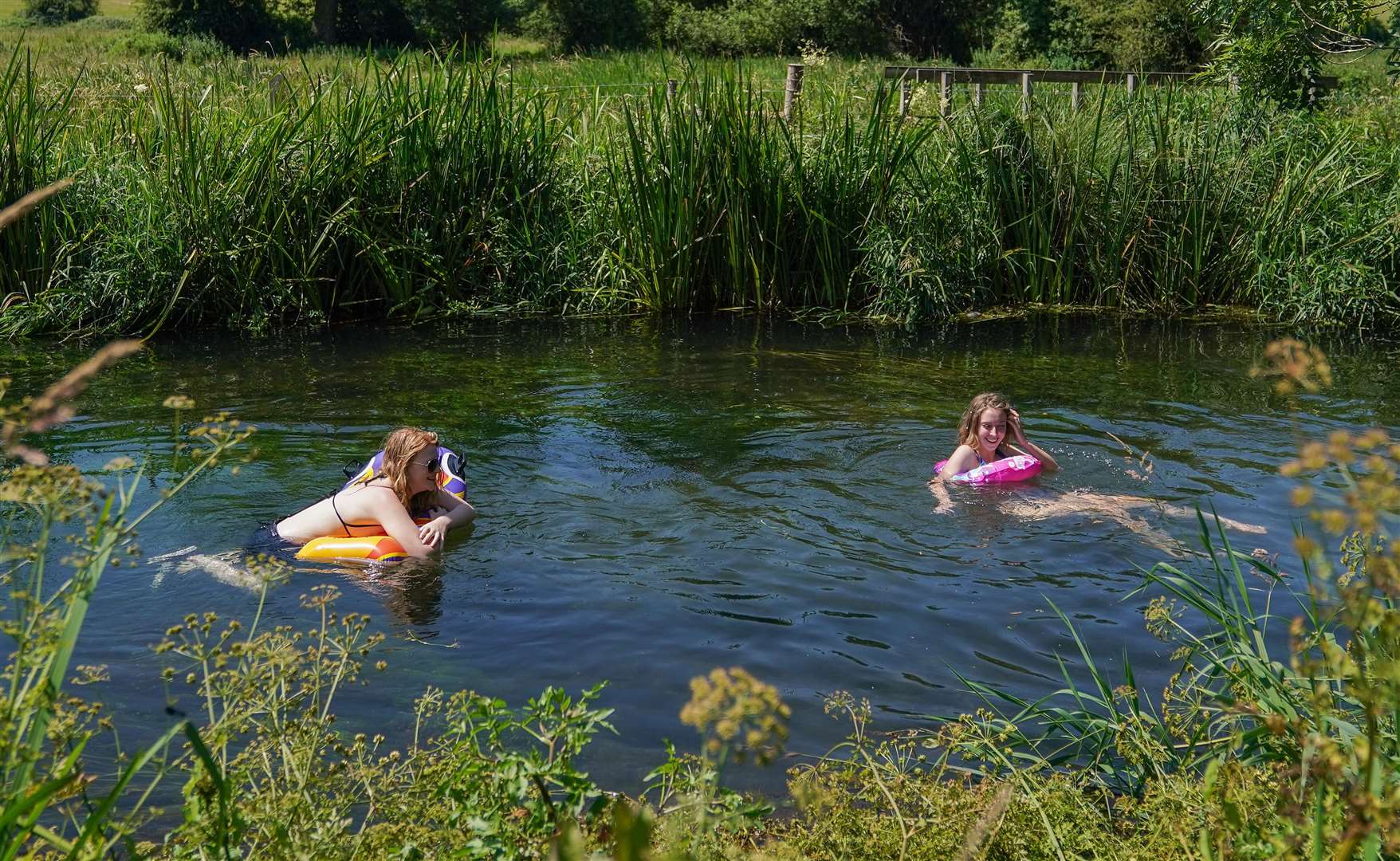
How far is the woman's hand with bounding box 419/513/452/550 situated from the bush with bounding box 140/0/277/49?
39.1 meters

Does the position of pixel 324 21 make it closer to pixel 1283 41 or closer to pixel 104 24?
pixel 104 24

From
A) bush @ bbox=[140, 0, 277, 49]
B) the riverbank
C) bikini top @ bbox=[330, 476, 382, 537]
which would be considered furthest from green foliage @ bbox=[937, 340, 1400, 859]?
bush @ bbox=[140, 0, 277, 49]

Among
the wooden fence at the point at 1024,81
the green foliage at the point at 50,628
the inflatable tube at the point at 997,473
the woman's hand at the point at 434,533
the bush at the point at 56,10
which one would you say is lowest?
the woman's hand at the point at 434,533

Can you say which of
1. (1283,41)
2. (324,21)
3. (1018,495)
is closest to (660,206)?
(1018,495)

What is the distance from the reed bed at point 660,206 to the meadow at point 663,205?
3cm

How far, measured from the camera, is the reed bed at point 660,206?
11766mm

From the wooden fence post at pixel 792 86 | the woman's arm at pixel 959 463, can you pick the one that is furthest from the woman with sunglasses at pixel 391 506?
the wooden fence post at pixel 792 86

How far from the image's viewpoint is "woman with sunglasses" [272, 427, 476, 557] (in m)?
6.94

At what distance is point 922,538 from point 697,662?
2.12m

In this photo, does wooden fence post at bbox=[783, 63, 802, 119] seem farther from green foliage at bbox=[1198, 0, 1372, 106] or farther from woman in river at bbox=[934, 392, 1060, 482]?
woman in river at bbox=[934, 392, 1060, 482]

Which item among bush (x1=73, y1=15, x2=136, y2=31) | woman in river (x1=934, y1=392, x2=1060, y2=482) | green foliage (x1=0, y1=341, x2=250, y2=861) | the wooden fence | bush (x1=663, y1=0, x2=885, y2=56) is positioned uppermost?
bush (x1=73, y1=15, x2=136, y2=31)

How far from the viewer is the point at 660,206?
12391 mm

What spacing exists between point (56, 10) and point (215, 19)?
49.5ft

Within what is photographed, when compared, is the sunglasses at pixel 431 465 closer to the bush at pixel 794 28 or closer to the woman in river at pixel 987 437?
the woman in river at pixel 987 437
